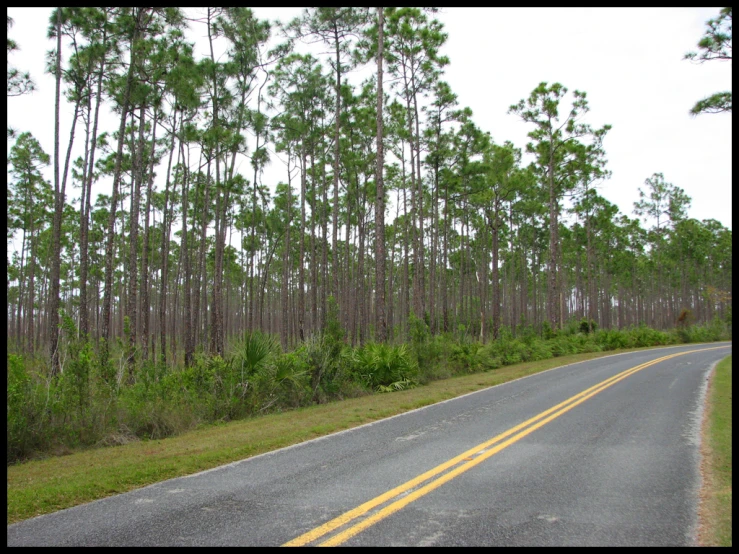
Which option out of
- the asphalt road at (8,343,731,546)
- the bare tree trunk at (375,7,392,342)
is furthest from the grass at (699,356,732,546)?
the bare tree trunk at (375,7,392,342)

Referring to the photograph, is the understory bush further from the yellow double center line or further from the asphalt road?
the yellow double center line

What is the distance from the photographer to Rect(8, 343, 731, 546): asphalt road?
4305mm

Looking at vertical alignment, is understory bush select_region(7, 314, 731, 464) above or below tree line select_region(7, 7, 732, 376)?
below

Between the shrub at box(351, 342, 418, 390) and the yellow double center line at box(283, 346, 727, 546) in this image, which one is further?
the shrub at box(351, 342, 418, 390)

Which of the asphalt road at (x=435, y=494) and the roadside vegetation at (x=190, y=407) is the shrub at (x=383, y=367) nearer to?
the roadside vegetation at (x=190, y=407)

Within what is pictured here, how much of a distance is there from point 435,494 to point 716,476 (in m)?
3.47

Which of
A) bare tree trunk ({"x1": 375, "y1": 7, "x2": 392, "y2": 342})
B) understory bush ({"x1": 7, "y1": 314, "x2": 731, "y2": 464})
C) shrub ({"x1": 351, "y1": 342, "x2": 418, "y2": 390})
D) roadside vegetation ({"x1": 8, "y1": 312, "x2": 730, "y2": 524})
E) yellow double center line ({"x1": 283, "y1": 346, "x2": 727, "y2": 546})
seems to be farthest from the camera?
bare tree trunk ({"x1": 375, "y1": 7, "x2": 392, "y2": 342})

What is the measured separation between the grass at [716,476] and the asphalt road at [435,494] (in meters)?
0.13

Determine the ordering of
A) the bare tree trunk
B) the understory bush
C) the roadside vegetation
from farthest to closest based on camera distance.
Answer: the bare tree trunk → the understory bush → the roadside vegetation

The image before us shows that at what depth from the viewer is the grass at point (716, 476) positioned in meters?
4.31

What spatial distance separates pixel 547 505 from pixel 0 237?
22.9ft

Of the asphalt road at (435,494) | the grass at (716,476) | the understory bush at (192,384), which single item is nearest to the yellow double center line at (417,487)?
the asphalt road at (435,494)

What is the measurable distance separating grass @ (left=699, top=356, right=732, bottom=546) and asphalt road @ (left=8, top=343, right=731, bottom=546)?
0.43ft

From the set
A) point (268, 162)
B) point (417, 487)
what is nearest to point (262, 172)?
point (268, 162)
